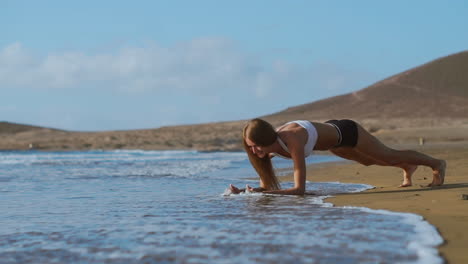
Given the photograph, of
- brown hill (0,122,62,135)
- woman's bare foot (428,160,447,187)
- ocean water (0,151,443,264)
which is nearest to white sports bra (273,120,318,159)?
ocean water (0,151,443,264)

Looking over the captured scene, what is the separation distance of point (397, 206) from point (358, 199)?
67 cm

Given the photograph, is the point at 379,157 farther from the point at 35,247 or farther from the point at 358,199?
the point at 35,247

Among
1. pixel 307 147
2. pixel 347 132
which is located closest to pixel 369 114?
pixel 347 132

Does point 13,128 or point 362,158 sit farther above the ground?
point 13,128

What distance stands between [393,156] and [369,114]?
125 feet

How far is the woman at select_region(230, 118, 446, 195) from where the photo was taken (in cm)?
556

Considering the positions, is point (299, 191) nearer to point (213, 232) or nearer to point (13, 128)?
point (213, 232)

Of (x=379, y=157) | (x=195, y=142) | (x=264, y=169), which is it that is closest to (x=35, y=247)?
(x=264, y=169)

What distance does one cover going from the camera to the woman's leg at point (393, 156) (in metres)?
5.99

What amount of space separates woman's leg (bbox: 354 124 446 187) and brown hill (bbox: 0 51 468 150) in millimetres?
27260

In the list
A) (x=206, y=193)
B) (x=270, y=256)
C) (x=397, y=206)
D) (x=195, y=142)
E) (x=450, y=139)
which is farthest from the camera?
(x=195, y=142)

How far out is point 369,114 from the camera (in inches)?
1709

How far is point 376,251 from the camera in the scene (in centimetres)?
296

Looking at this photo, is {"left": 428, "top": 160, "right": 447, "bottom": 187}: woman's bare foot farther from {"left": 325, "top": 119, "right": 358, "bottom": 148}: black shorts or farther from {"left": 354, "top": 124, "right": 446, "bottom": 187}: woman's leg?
{"left": 325, "top": 119, "right": 358, "bottom": 148}: black shorts
